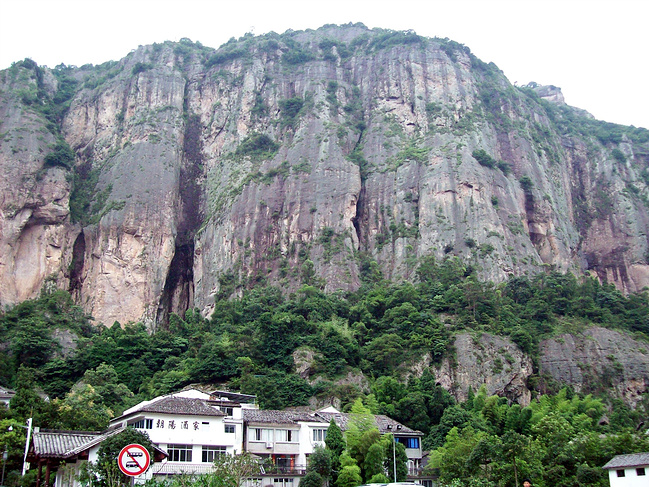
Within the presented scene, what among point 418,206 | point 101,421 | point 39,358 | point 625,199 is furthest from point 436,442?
point 625,199

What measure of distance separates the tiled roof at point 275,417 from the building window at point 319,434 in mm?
705

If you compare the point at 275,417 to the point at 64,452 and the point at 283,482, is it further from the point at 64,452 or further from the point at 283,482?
the point at 64,452

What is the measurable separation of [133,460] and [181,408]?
2361cm

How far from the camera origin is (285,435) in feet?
151

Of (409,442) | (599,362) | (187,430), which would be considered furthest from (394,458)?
(599,362)

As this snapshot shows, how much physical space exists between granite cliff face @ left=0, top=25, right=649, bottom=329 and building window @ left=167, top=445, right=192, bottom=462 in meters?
44.3

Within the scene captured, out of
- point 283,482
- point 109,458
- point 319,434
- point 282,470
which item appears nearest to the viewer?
point 109,458

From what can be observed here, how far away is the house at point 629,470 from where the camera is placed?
36594mm

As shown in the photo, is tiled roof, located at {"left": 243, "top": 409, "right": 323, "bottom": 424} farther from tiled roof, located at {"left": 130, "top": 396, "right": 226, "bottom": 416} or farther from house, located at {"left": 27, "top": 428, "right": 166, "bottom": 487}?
house, located at {"left": 27, "top": 428, "right": 166, "bottom": 487}

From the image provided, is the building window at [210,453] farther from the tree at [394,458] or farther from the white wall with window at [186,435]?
the tree at [394,458]

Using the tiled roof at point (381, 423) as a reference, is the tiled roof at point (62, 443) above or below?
below

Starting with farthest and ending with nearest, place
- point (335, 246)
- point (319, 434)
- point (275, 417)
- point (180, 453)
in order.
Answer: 1. point (335, 246)
2. point (319, 434)
3. point (275, 417)
4. point (180, 453)

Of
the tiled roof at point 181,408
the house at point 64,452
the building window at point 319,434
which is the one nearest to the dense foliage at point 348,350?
the tiled roof at point 181,408

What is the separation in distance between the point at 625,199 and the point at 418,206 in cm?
3695
